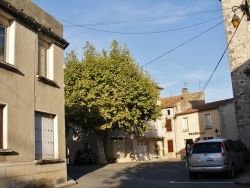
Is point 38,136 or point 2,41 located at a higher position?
point 2,41

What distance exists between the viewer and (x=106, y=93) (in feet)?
106

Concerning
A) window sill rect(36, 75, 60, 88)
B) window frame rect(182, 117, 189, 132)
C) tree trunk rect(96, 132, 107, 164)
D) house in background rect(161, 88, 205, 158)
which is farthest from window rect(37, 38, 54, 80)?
window frame rect(182, 117, 189, 132)

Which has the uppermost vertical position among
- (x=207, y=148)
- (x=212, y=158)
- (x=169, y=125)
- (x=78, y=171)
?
(x=169, y=125)

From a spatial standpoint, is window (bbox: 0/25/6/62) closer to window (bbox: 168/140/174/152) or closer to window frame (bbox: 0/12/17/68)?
window frame (bbox: 0/12/17/68)

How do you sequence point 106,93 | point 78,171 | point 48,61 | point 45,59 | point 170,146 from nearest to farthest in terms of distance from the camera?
point 45,59 → point 48,61 → point 78,171 → point 106,93 → point 170,146

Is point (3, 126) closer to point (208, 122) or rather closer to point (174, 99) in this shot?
point (208, 122)

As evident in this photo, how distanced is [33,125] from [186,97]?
40619mm

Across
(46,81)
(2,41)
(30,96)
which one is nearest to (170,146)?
(46,81)

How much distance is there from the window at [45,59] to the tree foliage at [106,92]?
16.1 metres

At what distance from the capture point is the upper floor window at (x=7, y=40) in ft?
42.1

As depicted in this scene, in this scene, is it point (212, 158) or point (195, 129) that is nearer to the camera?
point (212, 158)

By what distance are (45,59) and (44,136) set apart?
123 inches

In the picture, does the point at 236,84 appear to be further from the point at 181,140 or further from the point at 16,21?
the point at 181,140

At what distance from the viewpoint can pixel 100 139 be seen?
3634 centimetres
